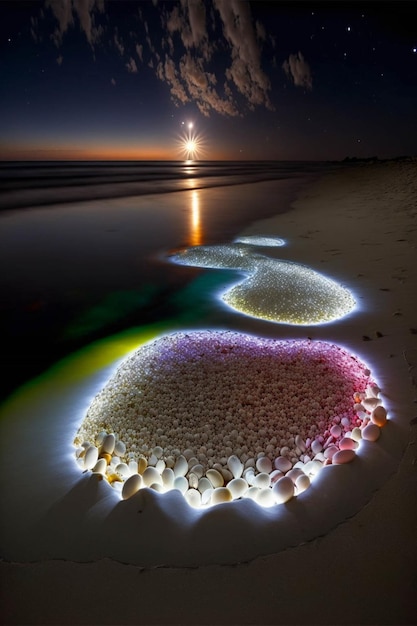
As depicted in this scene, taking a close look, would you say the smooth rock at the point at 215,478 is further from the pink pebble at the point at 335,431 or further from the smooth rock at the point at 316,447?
the pink pebble at the point at 335,431

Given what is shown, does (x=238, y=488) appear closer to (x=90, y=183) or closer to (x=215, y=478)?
(x=215, y=478)

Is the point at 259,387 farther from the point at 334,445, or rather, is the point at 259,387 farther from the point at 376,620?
the point at 376,620

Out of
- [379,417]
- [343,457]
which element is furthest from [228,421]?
[379,417]

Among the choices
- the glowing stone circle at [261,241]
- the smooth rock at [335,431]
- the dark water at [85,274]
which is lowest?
the dark water at [85,274]

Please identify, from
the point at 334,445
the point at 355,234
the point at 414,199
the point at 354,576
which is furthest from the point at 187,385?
the point at 414,199

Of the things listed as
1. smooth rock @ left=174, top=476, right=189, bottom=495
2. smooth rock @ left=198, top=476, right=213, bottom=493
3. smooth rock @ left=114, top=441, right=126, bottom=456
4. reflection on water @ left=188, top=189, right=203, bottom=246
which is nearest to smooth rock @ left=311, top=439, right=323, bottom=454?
smooth rock @ left=198, top=476, right=213, bottom=493

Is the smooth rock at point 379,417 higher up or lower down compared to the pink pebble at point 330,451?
higher up

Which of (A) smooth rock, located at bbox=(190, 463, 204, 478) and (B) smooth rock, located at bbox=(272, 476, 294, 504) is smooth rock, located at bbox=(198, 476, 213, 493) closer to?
(A) smooth rock, located at bbox=(190, 463, 204, 478)

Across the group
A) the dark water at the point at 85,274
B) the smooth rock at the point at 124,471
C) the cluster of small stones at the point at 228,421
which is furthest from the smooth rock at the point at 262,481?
the dark water at the point at 85,274
